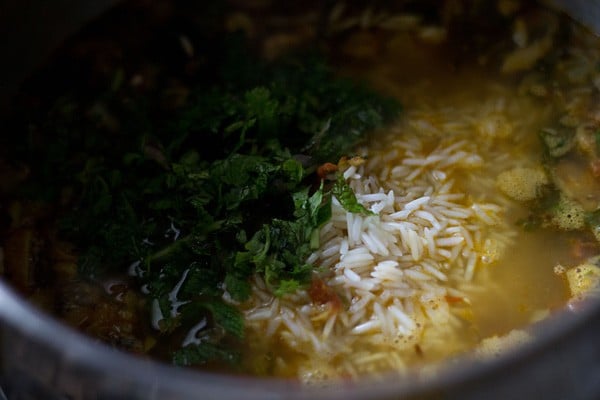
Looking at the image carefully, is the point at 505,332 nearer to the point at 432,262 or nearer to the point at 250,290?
the point at 432,262

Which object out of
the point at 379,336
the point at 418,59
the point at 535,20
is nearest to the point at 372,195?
the point at 379,336

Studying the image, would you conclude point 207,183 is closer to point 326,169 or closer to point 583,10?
point 326,169

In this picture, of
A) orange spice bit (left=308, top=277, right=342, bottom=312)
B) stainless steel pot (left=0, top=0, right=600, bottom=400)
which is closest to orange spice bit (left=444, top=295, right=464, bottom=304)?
orange spice bit (left=308, top=277, right=342, bottom=312)

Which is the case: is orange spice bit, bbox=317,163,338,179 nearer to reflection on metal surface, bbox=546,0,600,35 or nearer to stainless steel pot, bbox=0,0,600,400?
stainless steel pot, bbox=0,0,600,400

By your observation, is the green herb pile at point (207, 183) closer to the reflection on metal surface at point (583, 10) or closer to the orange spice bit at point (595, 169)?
the orange spice bit at point (595, 169)

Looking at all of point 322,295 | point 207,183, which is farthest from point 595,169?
point 207,183

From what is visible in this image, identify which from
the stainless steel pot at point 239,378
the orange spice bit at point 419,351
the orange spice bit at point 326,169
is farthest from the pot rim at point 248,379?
the orange spice bit at point 326,169
